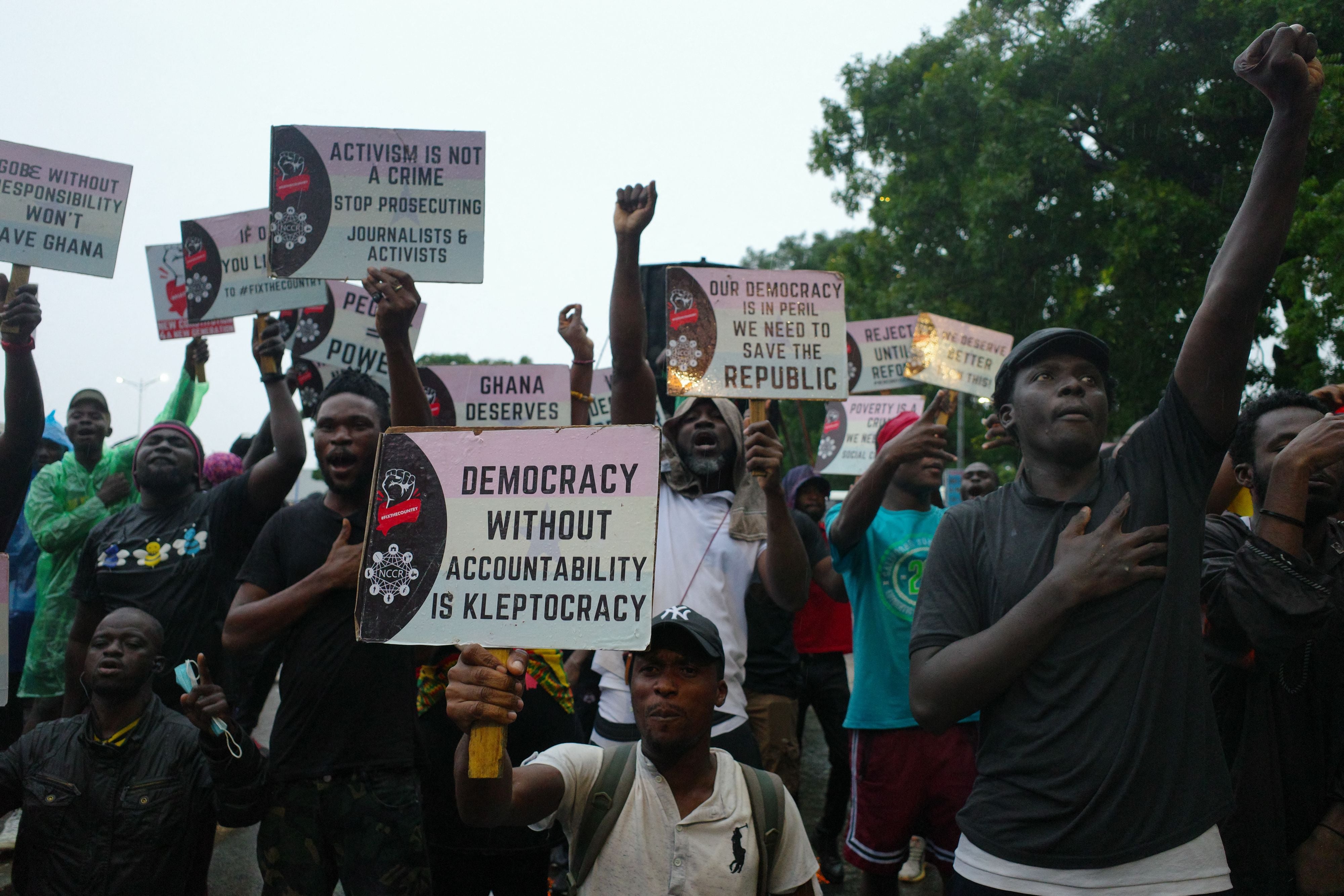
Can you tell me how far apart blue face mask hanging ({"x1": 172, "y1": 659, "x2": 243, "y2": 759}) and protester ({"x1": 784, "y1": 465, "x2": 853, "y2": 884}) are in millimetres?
2813

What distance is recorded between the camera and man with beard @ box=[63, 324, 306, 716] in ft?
13.7

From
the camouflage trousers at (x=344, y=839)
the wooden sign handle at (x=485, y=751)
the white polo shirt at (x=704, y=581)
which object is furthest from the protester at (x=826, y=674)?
the wooden sign handle at (x=485, y=751)

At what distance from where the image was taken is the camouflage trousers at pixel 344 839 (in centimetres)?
305

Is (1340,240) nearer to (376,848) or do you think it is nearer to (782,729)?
(782,729)

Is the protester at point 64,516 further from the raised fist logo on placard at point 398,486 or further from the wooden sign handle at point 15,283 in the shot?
the raised fist logo on placard at point 398,486

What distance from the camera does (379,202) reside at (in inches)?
158

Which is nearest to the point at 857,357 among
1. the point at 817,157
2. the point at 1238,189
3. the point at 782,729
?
the point at 782,729

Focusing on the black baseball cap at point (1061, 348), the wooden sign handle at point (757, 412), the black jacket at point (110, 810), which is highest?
the black baseball cap at point (1061, 348)

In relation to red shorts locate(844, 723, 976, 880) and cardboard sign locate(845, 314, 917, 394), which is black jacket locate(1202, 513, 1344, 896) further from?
cardboard sign locate(845, 314, 917, 394)

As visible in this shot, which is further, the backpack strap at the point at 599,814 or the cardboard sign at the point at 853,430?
the cardboard sign at the point at 853,430

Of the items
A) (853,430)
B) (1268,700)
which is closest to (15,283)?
(1268,700)

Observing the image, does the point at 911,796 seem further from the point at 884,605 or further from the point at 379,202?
the point at 379,202

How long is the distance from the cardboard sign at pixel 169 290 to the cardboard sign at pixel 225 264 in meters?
1.05

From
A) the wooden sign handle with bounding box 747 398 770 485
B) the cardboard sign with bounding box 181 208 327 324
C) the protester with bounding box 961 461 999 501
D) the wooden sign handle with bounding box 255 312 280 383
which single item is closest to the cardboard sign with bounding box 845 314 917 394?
the protester with bounding box 961 461 999 501
